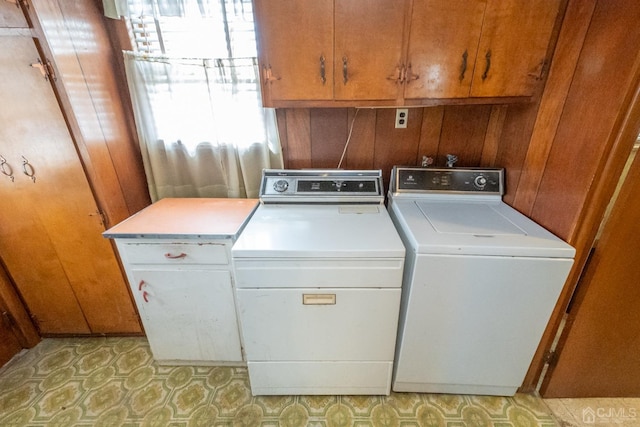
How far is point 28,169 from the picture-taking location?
4.26 feet

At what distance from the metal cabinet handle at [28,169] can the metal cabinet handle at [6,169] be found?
63 millimetres

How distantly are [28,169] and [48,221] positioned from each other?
0.28 m

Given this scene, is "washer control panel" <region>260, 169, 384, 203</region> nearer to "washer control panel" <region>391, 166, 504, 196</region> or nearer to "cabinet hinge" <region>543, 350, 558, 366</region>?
A: "washer control panel" <region>391, 166, 504, 196</region>

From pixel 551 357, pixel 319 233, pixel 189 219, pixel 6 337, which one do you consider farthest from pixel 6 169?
pixel 551 357

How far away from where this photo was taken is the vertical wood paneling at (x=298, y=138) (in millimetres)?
1589

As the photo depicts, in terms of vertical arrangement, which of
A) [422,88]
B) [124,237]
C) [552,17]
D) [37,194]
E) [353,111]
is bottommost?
[124,237]

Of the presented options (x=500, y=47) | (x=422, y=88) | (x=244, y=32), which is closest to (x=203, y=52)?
(x=244, y=32)

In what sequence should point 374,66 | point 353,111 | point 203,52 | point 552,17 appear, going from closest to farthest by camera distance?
point 552,17, point 374,66, point 203,52, point 353,111

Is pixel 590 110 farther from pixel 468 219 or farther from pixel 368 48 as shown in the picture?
pixel 368 48

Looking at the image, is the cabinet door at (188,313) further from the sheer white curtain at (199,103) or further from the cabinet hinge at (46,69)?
the cabinet hinge at (46,69)

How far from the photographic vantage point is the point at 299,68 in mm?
1223

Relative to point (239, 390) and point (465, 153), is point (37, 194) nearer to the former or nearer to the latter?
point (239, 390)

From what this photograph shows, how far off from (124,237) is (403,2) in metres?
1.65

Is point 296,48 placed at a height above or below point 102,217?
above
